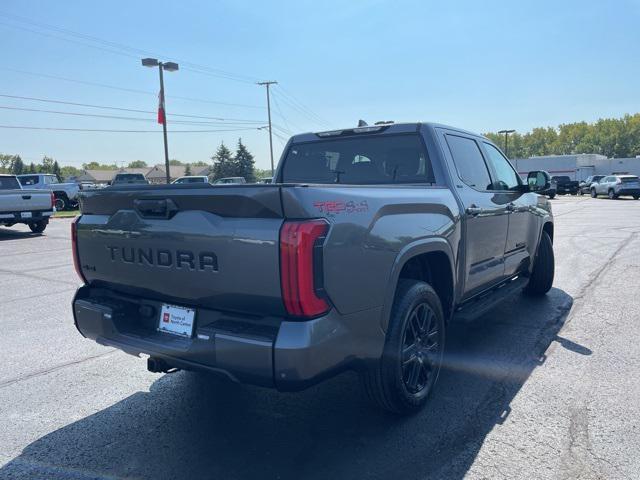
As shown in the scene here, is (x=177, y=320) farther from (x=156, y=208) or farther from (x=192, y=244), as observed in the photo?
(x=156, y=208)

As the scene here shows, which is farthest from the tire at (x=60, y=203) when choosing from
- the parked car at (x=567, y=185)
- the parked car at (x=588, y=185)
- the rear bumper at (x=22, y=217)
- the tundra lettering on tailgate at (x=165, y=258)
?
the parked car at (x=588, y=185)

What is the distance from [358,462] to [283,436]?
52 cm

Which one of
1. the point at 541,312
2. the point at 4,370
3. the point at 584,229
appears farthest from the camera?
the point at 584,229

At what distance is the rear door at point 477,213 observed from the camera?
4.05 meters

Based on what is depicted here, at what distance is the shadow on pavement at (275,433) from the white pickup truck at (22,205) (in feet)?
40.9

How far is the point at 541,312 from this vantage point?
5727mm

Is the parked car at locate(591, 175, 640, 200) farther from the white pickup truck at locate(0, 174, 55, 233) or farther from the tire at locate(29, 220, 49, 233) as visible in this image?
the tire at locate(29, 220, 49, 233)

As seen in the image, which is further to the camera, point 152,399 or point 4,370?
point 4,370

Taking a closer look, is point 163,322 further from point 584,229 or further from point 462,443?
point 584,229

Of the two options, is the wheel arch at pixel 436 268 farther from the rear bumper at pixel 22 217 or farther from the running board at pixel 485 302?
the rear bumper at pixel 22 217

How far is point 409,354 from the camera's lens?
3236 millimetres

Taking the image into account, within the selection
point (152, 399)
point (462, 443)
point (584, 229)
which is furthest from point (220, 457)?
point (584, 229)

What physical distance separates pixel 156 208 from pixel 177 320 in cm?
64

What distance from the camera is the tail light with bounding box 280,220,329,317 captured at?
234 cm
